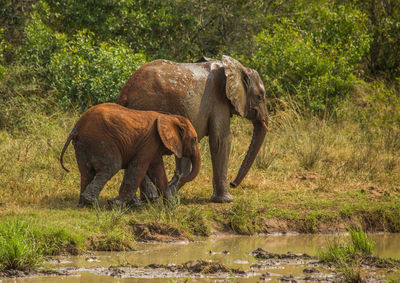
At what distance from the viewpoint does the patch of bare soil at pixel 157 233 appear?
790cm

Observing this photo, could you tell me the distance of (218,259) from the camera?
23.7ft

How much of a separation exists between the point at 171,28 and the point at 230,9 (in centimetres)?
172

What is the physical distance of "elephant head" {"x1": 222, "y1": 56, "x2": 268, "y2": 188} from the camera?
31.5 ft

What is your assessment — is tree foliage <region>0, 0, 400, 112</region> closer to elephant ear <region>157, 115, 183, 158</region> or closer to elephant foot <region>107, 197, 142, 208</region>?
elephant foot <region>107, 197, 142, 208</region>

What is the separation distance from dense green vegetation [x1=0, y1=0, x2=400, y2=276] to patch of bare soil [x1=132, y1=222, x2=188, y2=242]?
0.09 feet

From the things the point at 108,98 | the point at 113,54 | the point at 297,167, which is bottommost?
the point at 297,167

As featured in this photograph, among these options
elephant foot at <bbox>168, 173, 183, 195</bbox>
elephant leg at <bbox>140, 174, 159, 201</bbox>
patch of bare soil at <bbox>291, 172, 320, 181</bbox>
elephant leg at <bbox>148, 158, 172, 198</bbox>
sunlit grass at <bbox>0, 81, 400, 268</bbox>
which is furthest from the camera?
patch of bare soil at <bbox>291, 172, 320, 181</bbox>

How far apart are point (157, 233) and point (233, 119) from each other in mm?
6821

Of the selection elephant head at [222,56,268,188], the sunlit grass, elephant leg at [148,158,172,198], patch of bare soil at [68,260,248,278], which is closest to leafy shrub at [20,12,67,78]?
the sunlit grass

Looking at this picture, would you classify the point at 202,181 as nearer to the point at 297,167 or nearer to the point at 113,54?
the point at 297,167

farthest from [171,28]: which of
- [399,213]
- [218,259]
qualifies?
[218,259]

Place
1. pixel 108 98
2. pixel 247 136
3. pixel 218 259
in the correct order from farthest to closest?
pixel 247 136 → pixel 108 98 → pixel 218 259

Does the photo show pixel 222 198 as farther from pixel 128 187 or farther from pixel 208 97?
pixel 128 187

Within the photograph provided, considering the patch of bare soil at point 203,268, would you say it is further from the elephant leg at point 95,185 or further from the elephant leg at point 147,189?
the elephant leg at point 147,189
